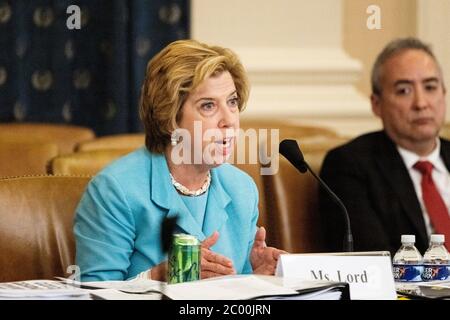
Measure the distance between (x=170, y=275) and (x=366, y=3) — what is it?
1467 millimetres

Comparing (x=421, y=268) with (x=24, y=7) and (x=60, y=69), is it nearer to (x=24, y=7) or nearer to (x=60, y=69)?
(x=60, y=69)

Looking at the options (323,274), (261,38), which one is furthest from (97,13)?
(323,274)

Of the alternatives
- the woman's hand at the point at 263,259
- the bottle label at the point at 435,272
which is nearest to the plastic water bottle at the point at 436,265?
the bottle label at the point at 435,272

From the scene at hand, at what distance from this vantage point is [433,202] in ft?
8.21

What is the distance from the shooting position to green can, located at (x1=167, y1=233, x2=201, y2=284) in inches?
58.3

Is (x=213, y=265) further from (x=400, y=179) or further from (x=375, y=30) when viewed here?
(x=375, y=30)

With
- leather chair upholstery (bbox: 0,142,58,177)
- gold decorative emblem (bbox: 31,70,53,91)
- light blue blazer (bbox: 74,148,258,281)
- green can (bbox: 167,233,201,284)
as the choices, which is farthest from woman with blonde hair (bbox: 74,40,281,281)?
gold decorative emblem (bbox: 31,70,53,91)

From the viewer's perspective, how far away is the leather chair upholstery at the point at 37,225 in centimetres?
194

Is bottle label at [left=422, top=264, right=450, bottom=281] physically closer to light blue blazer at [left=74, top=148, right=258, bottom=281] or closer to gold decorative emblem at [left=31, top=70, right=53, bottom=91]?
light blue blazer at [left=74, top=148, right=258, bottom=281]

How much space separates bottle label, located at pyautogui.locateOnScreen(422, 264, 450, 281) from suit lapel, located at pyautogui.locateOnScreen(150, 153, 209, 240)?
442 mm

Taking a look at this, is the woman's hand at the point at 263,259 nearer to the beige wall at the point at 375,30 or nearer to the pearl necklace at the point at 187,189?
the pearl necklace at the point at 187,189

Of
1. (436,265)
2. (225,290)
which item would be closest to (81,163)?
(436,265)

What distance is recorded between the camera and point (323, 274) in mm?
1445

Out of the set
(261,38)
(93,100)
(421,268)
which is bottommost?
(421,268)
